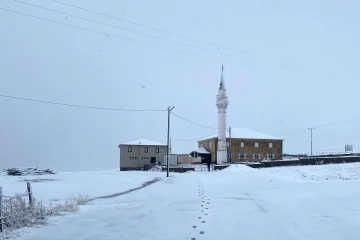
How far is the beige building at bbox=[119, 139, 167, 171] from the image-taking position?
7669 centimetres

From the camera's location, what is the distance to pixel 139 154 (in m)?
77.6

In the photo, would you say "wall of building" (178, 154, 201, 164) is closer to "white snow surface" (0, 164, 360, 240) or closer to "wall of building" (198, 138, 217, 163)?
"wall of building" (198, 138, 217, 163)

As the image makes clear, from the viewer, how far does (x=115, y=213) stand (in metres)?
13.3

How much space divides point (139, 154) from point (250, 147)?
2207 cm

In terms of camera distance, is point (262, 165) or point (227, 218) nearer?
point (227, 218)

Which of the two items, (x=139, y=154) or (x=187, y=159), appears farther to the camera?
(x=187, y=159)

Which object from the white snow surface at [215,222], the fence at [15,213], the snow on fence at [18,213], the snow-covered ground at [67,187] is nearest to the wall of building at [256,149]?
the snow-covered ground at [67,187]

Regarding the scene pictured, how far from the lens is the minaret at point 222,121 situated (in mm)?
74312

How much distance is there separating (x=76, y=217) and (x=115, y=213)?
1.40 metres

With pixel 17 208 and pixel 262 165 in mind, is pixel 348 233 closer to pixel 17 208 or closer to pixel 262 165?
pixel 17 208

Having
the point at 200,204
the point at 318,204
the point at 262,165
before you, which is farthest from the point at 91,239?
the point at 262,165

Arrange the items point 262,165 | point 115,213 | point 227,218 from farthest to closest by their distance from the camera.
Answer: point 262,165 < point 115,213 < point 227,218

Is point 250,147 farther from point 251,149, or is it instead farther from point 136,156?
point 136,156

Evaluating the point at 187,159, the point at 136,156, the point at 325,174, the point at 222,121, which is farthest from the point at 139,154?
the point at 325,174
